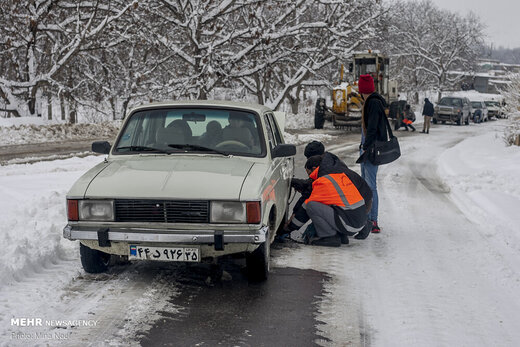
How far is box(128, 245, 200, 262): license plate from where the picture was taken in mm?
4582

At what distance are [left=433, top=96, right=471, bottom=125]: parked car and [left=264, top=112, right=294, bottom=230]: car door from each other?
3095 centimetres

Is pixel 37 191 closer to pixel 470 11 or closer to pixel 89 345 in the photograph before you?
pixel 89 345

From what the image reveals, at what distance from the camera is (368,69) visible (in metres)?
26.6

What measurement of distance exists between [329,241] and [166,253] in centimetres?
243

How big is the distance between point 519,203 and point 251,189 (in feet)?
19.6

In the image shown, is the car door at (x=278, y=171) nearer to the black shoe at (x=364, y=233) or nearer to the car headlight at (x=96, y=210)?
the black shoe at (x=364, y=233)

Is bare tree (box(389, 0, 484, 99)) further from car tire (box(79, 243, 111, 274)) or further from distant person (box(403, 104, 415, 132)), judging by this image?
car tire (box(79, 243, 111, 274))

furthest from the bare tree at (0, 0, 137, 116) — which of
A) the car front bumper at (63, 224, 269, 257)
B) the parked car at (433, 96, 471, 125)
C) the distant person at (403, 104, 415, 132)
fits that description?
the parked car at (433, 96, 471, 125)

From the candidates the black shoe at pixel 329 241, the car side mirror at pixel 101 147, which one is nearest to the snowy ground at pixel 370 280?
the black shoe at pixel 329 241

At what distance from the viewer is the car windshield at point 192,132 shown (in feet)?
18.3

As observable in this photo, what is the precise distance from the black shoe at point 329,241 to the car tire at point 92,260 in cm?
250

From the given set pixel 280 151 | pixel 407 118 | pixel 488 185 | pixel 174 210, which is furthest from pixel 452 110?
pixel 174 210

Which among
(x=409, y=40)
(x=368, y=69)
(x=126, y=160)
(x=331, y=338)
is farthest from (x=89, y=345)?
(x=409, y=40)

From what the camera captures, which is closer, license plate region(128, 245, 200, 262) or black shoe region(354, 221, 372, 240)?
license plate region(128, 245, 200, 262)
